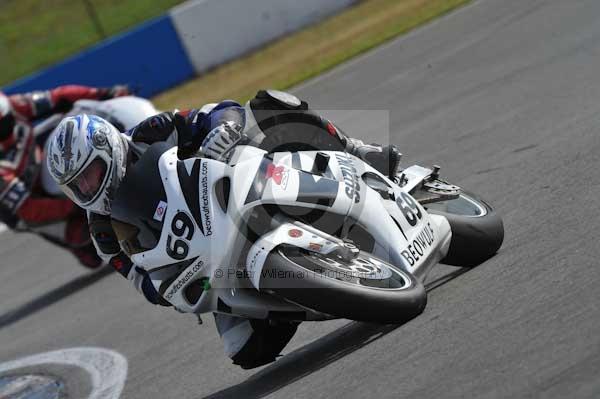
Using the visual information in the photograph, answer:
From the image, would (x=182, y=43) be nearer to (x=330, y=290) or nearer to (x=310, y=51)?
(x=310, y=51)

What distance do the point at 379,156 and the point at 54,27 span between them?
15.7 m

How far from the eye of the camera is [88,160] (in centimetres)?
510

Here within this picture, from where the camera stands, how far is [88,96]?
10273 millimetres

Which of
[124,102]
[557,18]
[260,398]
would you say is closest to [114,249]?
[260,398]

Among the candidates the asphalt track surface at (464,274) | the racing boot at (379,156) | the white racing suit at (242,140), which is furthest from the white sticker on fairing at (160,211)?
the racing boot at (379,156)

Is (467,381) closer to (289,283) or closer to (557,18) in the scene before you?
(289,283)

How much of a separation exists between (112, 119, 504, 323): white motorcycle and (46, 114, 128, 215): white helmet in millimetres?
107

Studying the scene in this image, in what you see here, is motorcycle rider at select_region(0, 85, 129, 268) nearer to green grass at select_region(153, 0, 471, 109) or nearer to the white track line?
the white track line

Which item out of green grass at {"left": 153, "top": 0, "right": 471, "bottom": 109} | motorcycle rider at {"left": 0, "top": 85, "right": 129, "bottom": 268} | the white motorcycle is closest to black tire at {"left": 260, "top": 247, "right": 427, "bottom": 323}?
the white motorcycle

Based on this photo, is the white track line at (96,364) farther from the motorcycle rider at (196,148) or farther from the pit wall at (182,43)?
the pit wall at (182,43)

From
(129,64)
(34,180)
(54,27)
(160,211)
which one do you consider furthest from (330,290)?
(54,27)

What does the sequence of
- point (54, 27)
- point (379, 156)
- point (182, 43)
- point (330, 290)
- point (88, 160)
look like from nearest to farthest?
point (330, 290) < point (88, 160) < point (379, 156) < point (182, 43) < point (54, 27)

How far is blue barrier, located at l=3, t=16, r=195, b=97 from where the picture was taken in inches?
691

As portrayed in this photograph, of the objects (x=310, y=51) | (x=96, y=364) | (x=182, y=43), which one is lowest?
(x=310, y=51)
